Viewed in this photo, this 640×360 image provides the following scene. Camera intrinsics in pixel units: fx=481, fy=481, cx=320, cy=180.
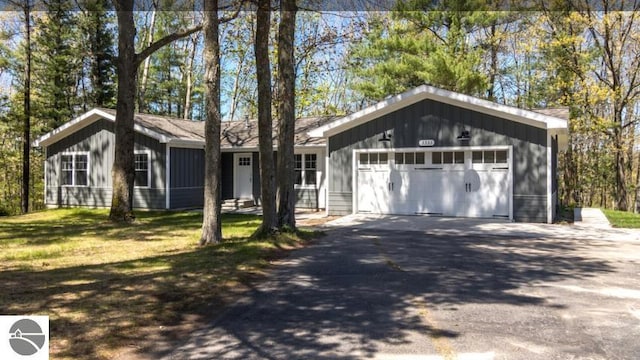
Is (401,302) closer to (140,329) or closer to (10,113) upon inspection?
(140,329)

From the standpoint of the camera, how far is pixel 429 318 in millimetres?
5059

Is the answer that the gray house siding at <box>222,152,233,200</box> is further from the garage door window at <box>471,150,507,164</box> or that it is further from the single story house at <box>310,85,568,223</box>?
the garage door window at <box>471,150,507,164</box>

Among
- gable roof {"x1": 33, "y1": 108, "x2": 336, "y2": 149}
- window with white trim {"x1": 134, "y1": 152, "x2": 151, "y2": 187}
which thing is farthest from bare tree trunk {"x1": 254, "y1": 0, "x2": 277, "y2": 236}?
window with white trim {"x1": 134, "y1": 152, "x2": 151, "y2": 187}

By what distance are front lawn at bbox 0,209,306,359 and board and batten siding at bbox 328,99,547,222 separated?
4642 mm

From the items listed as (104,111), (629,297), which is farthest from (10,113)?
(629,297)

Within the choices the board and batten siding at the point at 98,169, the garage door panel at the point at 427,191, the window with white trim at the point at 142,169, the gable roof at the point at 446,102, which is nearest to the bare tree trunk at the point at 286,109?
the gable roof at the point at 446,102

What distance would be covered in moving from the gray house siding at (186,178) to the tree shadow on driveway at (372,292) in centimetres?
950

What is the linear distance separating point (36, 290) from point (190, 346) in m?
2.75

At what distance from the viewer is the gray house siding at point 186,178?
18047 millimetres

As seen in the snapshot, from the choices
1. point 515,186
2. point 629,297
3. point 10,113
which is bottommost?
point 629,297

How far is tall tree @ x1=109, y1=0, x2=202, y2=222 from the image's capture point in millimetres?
14273

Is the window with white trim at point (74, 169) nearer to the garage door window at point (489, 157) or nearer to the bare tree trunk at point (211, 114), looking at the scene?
the bare tree trunk at point (211, 114)

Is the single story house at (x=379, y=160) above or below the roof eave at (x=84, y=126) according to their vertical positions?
below

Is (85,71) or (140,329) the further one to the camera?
(85,71)
